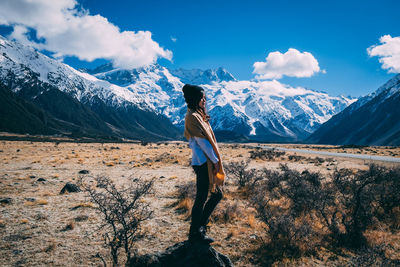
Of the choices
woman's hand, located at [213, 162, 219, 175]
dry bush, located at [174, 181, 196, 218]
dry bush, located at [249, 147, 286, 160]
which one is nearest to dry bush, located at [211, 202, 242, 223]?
dry bush, located at [174, 181, 196, 218]

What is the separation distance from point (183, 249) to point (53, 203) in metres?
7.34

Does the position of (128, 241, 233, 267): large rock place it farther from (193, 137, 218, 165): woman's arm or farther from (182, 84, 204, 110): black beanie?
(182, 84, 204, 110): black beanie

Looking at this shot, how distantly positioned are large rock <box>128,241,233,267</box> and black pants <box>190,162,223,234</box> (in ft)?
1.04

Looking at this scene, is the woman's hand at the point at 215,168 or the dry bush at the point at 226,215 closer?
the woman's hand at the point at 215,168

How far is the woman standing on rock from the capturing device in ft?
12.6

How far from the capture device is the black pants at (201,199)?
394 centimetres

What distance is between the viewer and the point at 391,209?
6.92 meters

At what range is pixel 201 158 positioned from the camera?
3859 millimetres

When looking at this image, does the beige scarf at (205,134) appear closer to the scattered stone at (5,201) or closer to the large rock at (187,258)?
the large rock at (187,258)

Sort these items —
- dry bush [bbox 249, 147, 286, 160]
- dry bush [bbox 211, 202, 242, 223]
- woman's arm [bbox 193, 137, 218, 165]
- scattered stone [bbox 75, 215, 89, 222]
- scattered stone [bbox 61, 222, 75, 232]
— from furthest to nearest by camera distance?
1. dry bush [bbox 249, 147, 286, 160]
2. scattered stone [bbox 75, 215, 89, 222]
3. dry bush [bbox 211, 202, 242, 223]
4. scattered stone [bbox 61, 222, 75, 232]
5. woman's arm [bbox 193, 137, 218, 165]

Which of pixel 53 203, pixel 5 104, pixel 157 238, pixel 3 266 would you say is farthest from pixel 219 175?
pixel 5 104

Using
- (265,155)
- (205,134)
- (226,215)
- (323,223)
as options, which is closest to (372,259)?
(323,223)

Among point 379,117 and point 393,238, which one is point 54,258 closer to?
point 393,238

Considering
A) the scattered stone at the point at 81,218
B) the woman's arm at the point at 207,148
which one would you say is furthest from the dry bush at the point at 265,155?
the woman's arm at the point at 207,148
